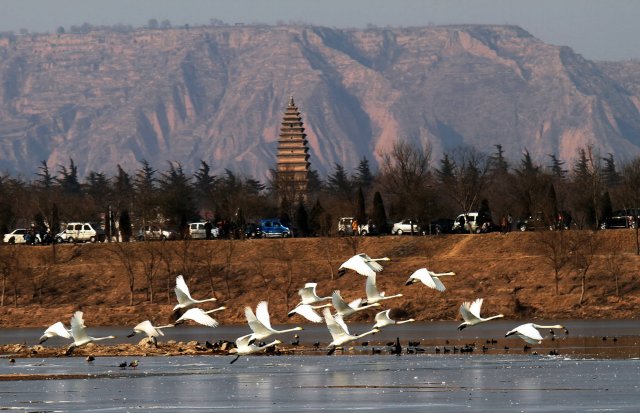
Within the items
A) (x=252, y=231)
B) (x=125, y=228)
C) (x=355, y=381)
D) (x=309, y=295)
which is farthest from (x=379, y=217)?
(x=355, y=381)

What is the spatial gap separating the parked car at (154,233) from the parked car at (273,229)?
631 centimetres

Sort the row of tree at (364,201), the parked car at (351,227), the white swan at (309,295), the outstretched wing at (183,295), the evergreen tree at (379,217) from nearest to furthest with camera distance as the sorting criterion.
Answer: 1. the outstretched wing at (183,295)
2. the white swan at (309,295)
3. the parked car at (351,227)
4. the row of tree at (364,201)
5. the evergreen tree at (379,217)

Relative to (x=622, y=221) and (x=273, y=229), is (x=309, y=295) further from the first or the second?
(x=273, y=229)

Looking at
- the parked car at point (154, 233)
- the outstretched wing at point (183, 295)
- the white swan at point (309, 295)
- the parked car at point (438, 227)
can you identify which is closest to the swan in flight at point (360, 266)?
the white swan at point (309, 295)

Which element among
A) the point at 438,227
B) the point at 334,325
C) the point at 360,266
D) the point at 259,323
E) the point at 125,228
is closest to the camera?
the point at 259,323

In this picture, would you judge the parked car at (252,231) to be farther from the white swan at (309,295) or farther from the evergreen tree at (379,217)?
the white swan at (309,295)

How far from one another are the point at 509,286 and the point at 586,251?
5.74 m

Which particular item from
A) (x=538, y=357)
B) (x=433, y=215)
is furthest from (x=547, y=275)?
(x=538, y=357)

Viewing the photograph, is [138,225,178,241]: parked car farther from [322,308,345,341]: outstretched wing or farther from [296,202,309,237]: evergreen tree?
[322,308,345,341]: outstretched wing

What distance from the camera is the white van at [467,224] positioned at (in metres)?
106

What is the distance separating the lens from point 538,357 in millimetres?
52844

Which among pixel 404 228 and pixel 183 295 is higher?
pixel 404 228

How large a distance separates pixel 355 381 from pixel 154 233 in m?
63.9

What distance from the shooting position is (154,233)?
109 meters
